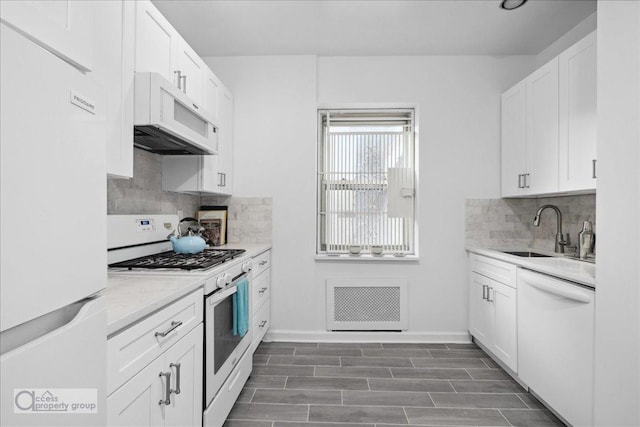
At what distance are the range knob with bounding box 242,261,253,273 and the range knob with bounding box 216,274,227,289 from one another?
16.8 inches

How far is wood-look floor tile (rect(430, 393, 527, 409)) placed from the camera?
222 cm

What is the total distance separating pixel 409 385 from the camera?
2.48m

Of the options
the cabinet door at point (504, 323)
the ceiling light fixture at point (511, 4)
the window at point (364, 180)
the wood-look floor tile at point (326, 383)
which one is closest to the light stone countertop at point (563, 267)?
the cabinet door at point (504, 323)

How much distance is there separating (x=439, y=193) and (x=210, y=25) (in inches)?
99.9

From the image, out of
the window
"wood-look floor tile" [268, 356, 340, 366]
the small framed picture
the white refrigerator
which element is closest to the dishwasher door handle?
the window

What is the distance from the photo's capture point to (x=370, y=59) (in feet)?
11.3

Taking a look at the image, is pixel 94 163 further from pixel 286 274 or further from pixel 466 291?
pixel 466 291

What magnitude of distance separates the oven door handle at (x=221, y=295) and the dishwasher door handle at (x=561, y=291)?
1.86 m

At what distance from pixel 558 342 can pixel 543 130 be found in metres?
1.56

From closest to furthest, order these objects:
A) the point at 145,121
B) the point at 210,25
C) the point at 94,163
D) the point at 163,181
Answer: the point at 94,163
the point at 145,121
the point at 163,181
the point at 210,25

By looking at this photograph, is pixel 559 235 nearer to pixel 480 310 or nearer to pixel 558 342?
pixel 480 310

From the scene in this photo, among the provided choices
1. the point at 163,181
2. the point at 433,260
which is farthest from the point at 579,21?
the point at 163,181

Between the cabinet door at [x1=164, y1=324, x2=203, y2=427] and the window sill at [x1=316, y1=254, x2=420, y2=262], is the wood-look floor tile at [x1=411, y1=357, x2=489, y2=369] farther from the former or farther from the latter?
the cabinet door at [x1=164, y1=324, x2=203, y2=427]

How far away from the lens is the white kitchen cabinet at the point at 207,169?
2.65m
